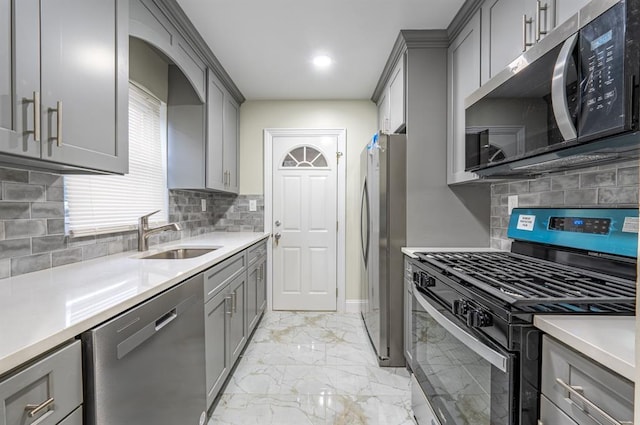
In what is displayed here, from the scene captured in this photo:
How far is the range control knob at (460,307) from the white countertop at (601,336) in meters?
0.27

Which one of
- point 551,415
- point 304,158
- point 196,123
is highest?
point 196,123

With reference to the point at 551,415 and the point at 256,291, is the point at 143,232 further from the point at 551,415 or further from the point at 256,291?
the point at 551,415

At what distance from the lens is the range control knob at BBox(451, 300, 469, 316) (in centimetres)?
109

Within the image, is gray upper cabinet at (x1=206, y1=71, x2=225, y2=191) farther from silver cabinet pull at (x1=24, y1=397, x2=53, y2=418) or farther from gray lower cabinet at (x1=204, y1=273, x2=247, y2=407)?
silver cabinet pull at (x1=24, y1=397, x2=53, y2=418)

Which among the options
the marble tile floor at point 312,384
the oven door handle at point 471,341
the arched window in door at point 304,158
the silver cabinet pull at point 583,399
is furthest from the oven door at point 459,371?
the arched window in door at point 304,158

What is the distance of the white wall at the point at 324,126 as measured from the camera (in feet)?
11.4

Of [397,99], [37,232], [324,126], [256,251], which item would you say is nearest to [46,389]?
[37,232]

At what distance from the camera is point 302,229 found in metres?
3.51

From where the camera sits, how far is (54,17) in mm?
1008

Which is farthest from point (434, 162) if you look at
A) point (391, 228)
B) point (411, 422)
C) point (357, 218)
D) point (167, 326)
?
point (167, 326)

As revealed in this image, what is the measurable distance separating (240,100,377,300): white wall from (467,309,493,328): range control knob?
2408mm

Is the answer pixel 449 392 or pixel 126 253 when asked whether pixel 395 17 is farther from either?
pixel 126 253

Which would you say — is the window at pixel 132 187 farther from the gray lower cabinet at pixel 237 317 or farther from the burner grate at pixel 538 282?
the burner grate at pixel 538 282

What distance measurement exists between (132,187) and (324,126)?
2096 mm
